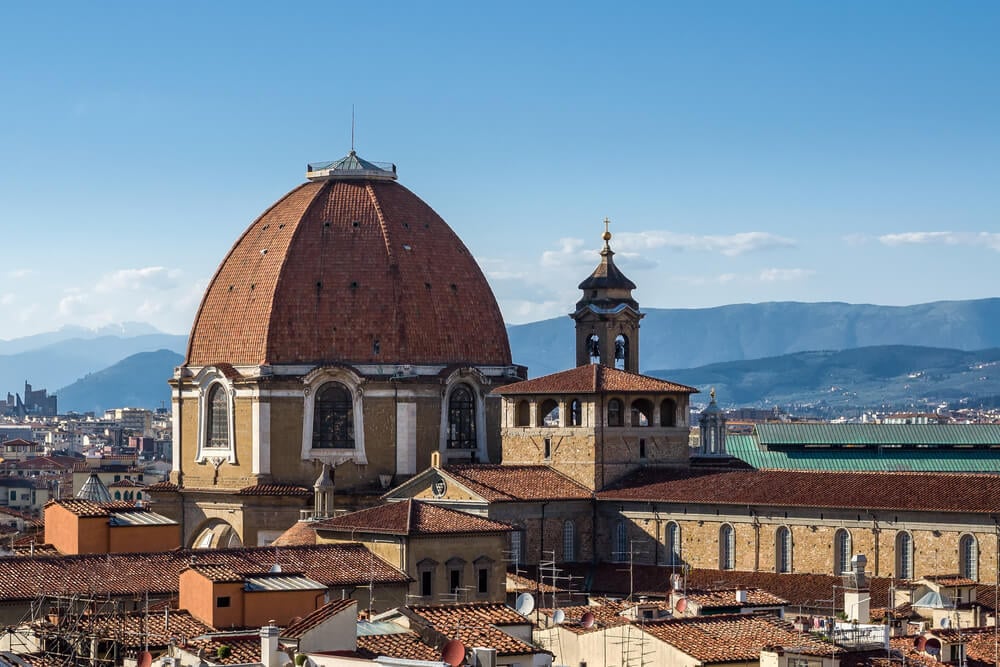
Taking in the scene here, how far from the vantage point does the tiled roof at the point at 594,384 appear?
246ft

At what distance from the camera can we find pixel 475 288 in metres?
84.2

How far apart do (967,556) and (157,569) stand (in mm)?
21368

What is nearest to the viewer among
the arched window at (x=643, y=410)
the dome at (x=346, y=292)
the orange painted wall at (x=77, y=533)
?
the orange painted wall at (x=77, y=533)

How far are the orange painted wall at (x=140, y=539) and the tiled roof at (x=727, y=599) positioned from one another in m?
15.4

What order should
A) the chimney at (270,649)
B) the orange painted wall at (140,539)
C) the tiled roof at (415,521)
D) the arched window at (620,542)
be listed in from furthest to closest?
the arched window at (620,542) → the orange painted wall at (140,539) → the tiled roof at (415,521) → the chimney at (270,649)

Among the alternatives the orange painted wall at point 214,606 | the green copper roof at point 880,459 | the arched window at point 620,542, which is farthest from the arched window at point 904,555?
the orange painted wall at point 214,606

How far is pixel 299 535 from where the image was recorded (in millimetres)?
71375

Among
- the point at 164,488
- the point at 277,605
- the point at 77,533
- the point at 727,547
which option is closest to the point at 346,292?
the point at 164,488

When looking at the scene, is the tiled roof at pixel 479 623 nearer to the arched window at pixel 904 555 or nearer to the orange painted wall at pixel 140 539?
the orange painted wall at pixel 140 539

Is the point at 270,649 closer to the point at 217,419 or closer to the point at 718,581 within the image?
the point at 718,581

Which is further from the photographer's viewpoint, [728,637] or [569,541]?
[569,541]

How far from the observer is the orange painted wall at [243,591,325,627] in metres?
48.0

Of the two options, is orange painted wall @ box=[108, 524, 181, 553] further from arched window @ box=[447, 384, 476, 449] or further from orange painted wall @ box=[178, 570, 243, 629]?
orange painted wall @ box=[178, 570, 243, 629]

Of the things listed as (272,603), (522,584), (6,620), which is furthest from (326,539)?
(272,603)
